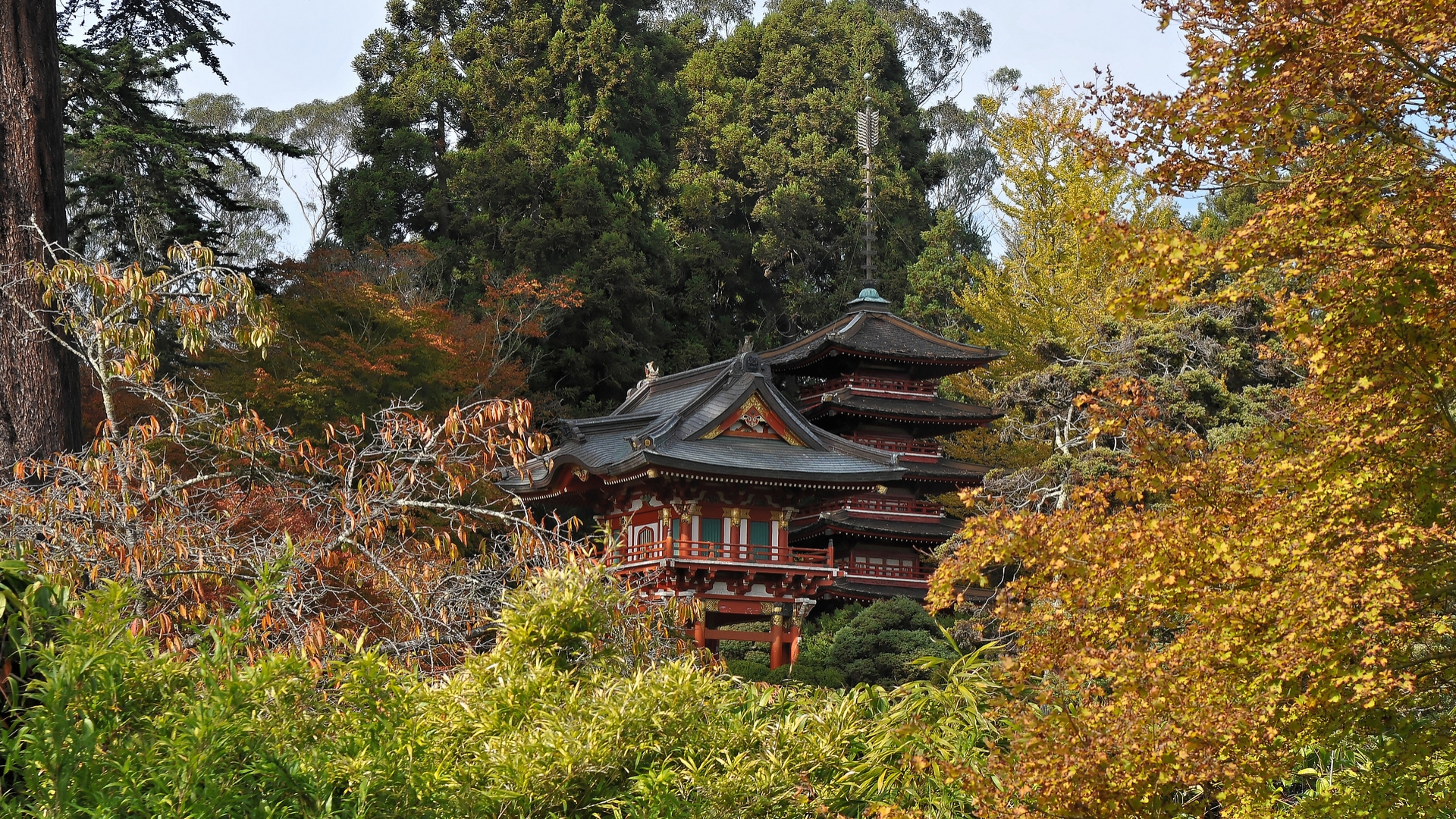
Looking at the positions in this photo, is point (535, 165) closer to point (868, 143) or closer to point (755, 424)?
point (868, 143)

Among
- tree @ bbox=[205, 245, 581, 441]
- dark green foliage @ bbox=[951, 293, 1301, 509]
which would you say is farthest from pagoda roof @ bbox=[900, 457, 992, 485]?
tree @ bbox=[205, 245, 581, 441]

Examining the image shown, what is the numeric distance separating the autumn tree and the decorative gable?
46.4 feet

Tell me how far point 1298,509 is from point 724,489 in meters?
15.0

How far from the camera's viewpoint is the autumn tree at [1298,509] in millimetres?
4375

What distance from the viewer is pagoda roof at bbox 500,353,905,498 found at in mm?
18422

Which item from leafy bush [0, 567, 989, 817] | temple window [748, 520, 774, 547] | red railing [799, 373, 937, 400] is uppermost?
red railing [799, 373, 937, 400]

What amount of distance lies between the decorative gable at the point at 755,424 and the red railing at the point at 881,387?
18.0 feet

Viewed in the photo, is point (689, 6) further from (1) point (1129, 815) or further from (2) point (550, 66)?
(1) point (1129, 815)

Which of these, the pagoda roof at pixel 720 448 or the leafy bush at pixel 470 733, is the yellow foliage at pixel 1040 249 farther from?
the leafy bush at pixel 470 733

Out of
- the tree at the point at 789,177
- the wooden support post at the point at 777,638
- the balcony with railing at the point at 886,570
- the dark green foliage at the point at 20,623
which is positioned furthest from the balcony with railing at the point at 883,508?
the dark green foliage at the point at 20,623

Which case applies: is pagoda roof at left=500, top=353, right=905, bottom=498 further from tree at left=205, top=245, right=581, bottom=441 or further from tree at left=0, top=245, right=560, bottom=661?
tree at left=0, top=245, right=560, bottom=661

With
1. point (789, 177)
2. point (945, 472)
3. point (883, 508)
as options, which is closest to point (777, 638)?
point (883, 508)

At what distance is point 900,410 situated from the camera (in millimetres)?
25234

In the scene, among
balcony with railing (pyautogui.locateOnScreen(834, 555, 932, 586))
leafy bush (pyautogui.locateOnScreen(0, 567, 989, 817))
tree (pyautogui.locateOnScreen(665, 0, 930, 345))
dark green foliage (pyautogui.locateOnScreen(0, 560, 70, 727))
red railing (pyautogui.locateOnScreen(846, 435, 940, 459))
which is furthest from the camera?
tree (pyautogui.locateOnScreen(665, 0, 930, 345))
